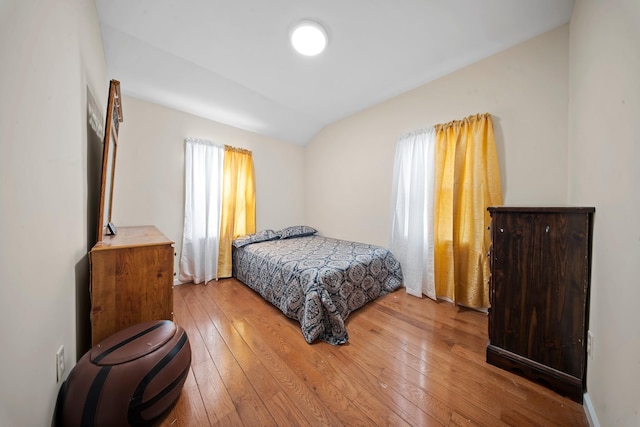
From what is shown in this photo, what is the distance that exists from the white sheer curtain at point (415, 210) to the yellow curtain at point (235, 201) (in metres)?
2.22

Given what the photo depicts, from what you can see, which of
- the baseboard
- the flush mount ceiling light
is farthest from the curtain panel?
the flush mount ceiling light

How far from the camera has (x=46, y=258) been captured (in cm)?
82

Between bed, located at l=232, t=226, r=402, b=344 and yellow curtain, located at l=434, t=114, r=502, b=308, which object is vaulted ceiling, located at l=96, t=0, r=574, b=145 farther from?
bed, located at l=232, t=226, r=402, b=344

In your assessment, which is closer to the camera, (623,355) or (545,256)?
(623,355)

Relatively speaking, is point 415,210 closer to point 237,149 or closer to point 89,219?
point 237,149

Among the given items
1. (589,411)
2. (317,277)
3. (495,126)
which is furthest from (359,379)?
Result: (495,126)

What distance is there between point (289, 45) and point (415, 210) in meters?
2.21

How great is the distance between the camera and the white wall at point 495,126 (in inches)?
67.8

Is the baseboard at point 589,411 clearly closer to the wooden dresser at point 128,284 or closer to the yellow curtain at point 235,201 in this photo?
the wooden dresser at point 128,284

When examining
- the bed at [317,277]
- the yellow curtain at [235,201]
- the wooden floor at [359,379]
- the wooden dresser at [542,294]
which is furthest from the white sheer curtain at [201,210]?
the wooden dresser at [542,294]

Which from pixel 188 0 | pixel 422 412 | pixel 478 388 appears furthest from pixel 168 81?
pixel 478 388

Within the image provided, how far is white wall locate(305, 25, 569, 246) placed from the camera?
172cm

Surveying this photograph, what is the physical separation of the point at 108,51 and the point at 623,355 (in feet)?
12.7

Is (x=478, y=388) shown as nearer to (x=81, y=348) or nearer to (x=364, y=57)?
(x=81, y=348)
